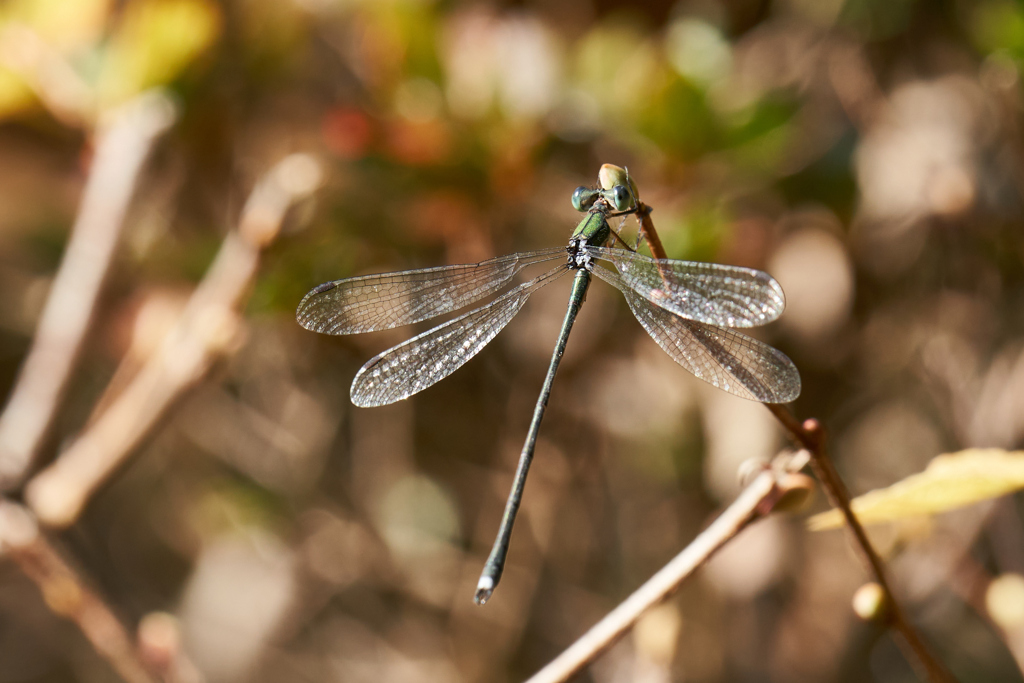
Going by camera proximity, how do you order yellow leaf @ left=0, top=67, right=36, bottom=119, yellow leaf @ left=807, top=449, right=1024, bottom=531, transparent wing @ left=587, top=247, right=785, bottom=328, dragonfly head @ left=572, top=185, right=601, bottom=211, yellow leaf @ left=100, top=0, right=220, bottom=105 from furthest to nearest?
yellow leaf @ left=0, top=67, right=36, bottom=119 < yellow leaf @ left=100, top=0, right=220, bottom=105 < dragonfly head @ left=572, top=185, right=601, bottom=211 < transparent wing @ left=587, top=247, right=785, bottom=328 < yellow leaf @ left=807, top=449, right=1024, bottom=531

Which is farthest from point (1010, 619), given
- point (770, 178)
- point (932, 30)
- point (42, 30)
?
point (42, 30)

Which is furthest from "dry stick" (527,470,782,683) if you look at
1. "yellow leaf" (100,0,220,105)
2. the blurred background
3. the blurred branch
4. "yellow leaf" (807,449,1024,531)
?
"yellow leaf" (100,0,220,105)

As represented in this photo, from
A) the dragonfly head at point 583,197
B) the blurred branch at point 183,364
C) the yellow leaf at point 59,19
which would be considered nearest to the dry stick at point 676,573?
the dragonfly head at point 583,197

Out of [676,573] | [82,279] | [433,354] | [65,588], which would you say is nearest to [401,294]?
[433,354]

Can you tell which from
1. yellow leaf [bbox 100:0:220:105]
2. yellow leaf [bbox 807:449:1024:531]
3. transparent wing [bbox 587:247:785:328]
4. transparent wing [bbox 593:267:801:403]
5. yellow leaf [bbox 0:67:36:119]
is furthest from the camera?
yellow leaf [bbox 0:67:36:119]

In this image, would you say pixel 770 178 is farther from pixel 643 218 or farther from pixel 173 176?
pixel 173 176

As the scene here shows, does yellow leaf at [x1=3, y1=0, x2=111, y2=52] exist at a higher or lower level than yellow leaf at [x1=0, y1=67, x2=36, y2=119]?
higher

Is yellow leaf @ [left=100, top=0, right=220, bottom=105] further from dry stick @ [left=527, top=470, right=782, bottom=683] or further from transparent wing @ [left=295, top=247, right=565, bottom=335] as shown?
dry stick @ [left=527, top=470, right=782, bottom=683]
